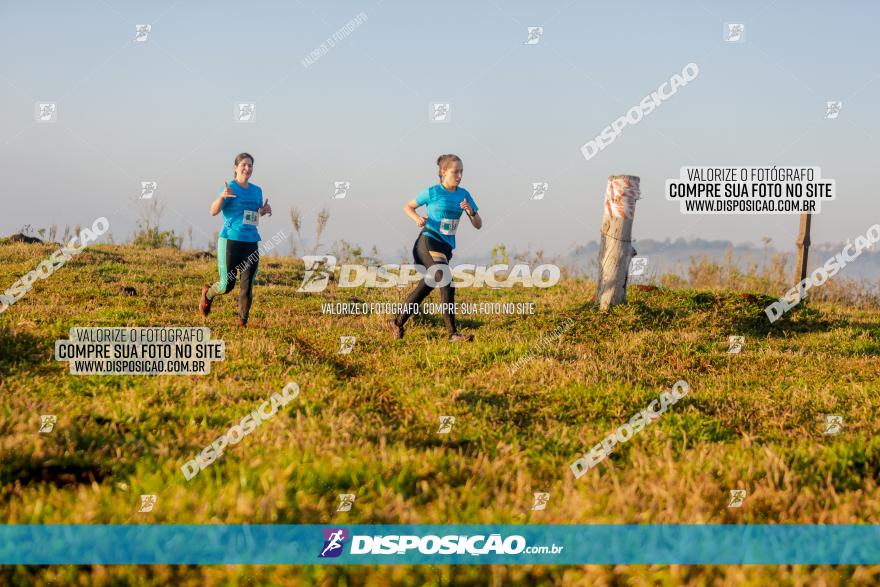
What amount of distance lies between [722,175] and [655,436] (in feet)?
27.0

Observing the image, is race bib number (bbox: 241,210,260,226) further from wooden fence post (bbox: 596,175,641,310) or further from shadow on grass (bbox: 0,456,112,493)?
shadow on grass (bbox: 0,456,112,493)

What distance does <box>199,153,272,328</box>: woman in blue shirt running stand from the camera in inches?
409

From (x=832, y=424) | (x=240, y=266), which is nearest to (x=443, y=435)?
(x=832, y=424)

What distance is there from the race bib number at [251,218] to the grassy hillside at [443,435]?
1.61 m

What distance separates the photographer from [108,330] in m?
9.01

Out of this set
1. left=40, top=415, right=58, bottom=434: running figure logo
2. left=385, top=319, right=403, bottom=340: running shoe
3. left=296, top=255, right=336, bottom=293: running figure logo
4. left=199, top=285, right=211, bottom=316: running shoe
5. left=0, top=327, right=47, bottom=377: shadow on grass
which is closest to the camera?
left=40, top=415, right=58, bottom=434: running figure logo

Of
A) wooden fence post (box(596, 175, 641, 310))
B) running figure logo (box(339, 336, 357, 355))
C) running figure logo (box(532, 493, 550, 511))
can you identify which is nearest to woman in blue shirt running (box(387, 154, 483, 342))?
running figure logo (box(339, 336, 357, 355))

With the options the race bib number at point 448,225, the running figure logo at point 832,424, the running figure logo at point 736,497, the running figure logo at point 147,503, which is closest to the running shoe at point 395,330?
the race bib number at point 448,225

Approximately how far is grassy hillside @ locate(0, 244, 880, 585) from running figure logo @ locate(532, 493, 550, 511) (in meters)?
0.05

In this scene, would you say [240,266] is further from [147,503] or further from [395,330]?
[147,503]

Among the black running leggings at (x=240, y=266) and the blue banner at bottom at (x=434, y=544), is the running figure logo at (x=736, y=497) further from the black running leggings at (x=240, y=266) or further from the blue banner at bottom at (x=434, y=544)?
the black running leggings at (x=240, y=266)

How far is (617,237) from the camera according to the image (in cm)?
1212

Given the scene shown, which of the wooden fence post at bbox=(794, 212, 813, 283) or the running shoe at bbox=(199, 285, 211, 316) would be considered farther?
the wooden fence post at bbox=(794, 212, 813, 283)

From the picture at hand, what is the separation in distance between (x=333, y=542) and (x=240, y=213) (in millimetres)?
8013
